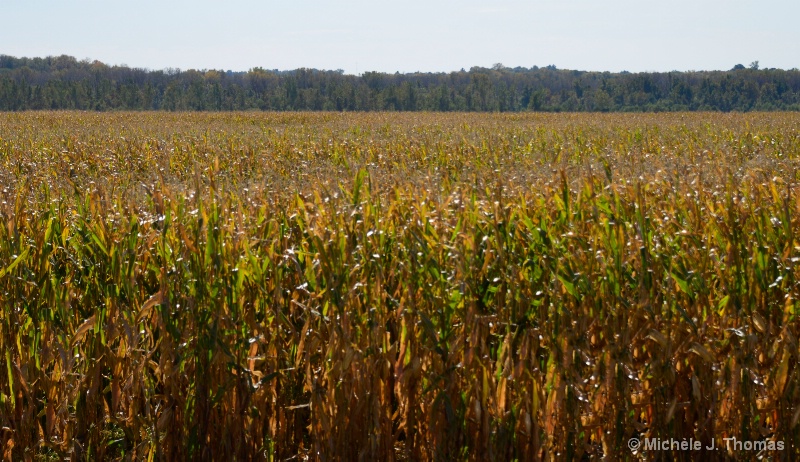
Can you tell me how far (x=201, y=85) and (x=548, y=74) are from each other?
80.3 m

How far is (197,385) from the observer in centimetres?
346

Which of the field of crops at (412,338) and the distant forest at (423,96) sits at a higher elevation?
the distant forest at (423,96)

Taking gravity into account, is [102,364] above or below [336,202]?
below

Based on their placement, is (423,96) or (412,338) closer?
(412,338)

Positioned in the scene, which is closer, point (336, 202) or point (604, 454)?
point (604, 454)

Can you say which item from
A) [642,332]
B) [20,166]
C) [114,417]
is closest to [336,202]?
[114,417]

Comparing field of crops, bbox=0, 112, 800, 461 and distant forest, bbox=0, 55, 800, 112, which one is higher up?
distant forest, bbox=0, 55, 800, 112

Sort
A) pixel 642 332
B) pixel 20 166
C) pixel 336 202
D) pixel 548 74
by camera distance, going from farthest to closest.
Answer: pixel 548 74 → pixel 20 166 → pixel 336 202 → pixel 642 332

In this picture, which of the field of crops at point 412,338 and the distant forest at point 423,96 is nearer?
the field of crops at point 412,338

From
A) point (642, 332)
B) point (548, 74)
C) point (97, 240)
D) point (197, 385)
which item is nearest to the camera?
point (642, 332)

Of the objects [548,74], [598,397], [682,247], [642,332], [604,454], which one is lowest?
[604,454]

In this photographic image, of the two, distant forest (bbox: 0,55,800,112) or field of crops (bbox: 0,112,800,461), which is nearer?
field of crops (bbox: 0,112,800,461)

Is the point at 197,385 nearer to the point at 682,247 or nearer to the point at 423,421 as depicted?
the point at 423,421

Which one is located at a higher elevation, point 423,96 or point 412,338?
point 423,96
